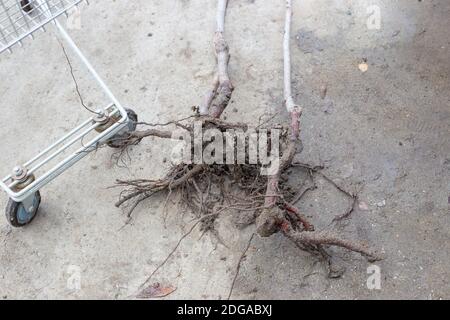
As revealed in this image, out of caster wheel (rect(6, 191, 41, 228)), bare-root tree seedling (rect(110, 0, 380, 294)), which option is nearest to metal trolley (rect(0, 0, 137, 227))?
caster wheel (rect(6, 191, 41, 228))

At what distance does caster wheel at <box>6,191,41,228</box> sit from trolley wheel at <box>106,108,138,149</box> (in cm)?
39

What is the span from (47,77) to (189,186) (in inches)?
44.8

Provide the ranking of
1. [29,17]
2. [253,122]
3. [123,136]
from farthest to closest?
[253,122] → [123,136] → [29,17]

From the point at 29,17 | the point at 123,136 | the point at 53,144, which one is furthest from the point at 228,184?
the point at 29,17

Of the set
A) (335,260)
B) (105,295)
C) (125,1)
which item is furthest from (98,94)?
(335,260)

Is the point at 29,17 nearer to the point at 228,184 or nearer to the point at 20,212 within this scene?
the point at 20,212

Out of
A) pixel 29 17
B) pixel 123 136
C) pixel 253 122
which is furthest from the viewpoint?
pixel 253 122

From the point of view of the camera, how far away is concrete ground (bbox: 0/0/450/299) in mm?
2158

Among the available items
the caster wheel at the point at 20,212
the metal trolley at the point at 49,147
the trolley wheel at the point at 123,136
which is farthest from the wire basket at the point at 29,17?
the caster wheel at the point at 20,212

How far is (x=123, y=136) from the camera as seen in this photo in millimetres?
2455

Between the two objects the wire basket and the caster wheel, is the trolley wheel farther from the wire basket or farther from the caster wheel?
the wire basket

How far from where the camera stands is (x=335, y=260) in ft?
7.03

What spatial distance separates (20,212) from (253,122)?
3.70ft

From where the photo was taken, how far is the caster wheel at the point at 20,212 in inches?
90.2
